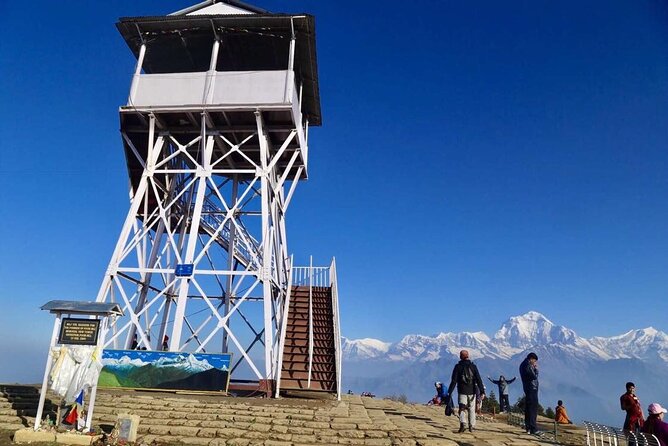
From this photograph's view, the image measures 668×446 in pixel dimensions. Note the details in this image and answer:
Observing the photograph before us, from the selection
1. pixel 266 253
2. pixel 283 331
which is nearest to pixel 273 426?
pixel 283 331

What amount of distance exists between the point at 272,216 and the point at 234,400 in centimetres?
855

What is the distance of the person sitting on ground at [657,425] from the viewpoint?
6.79 meters

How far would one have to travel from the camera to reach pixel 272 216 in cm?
1898

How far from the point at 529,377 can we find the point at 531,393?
0.36 m

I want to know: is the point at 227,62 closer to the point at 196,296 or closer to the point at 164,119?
the point at 164,119

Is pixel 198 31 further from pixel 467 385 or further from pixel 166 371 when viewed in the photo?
pixel 467 385

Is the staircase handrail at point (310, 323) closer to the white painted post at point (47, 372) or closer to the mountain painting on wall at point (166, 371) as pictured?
the mountain painting on wall at point (166, 371)

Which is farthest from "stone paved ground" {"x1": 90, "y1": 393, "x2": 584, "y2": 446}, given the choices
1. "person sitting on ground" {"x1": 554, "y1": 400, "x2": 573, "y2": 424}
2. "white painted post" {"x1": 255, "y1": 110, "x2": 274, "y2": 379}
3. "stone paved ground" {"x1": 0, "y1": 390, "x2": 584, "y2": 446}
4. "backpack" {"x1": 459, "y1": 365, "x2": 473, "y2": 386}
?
"person sitting on ground" {"x1": 554, "y1": 400, "x2": 573, "y2": 424}

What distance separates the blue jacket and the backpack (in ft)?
4.04

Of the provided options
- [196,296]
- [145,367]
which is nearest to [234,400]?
[145,367]

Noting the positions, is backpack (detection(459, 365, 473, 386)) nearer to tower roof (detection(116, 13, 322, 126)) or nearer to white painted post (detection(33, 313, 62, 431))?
white painted post (detection(33, 313, 62, 431))

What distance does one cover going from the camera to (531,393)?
403 inches

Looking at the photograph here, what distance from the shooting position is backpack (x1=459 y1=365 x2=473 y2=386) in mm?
9914

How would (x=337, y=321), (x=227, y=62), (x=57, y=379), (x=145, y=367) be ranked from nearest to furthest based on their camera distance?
(x=57, y=379) < (x=145, y=367) < (x=337, y=321) < (x=227, y=62)
